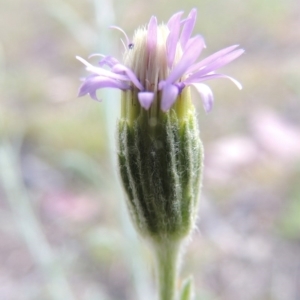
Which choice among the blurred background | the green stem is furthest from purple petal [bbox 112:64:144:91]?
the blurred background

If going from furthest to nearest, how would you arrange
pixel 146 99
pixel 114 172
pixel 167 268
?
pixel 114 172
pixel 167 268
pixel 146 99

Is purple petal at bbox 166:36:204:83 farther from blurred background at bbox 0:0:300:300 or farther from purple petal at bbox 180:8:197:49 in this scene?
blurred background at bbox 0:0:300:300

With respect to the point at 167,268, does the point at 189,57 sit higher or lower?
higher

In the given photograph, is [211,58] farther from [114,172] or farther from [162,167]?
[114,172]

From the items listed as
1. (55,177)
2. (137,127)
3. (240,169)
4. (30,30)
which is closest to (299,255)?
(240,169)

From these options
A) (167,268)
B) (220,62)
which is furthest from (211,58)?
(167,268)

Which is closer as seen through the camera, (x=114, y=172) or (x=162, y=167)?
(x=162, y=167)
